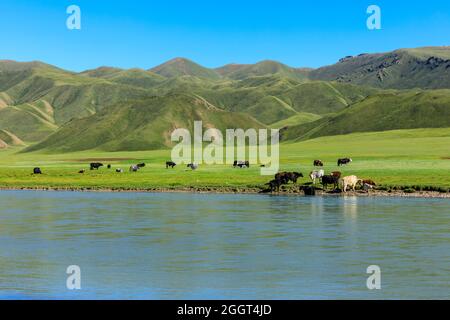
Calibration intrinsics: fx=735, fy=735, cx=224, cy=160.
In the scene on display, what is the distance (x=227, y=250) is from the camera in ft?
104

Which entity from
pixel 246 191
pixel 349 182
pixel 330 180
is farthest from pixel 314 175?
pixel 246 191

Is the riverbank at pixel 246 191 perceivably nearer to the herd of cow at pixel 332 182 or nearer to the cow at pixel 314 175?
the herd of cow at pixel 332 182

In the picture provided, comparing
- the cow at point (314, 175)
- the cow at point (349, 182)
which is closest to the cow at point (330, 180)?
the cow at point (349, 182)

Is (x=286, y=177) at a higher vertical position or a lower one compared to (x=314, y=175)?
lower

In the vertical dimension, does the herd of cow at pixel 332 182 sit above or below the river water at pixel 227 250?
above

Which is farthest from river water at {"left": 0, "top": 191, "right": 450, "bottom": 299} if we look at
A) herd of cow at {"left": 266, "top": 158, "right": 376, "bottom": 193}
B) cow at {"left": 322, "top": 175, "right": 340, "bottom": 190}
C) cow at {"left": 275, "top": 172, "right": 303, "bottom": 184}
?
cow at {"left": 275, "top": 172, "right": 303, "bottom": 184}

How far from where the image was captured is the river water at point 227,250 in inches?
915

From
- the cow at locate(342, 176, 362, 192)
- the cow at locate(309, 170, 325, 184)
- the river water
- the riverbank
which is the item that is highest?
the cow at locate(309, 170, 325, 184)

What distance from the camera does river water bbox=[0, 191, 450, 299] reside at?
2323cm

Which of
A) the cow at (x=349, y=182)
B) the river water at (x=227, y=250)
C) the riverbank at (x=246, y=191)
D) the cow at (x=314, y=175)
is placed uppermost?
the cow at (x=314, y=175)

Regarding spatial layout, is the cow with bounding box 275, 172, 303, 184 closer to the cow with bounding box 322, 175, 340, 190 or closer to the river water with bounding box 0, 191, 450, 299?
the cow with bounding box 322, 175, 340, 190

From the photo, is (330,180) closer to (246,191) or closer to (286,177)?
(286,177)
